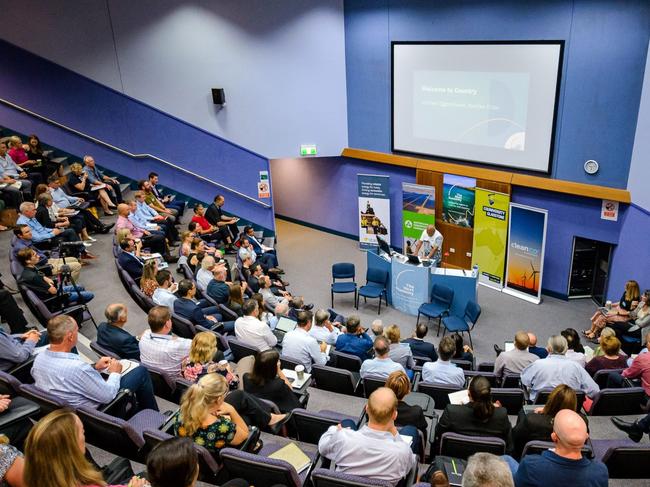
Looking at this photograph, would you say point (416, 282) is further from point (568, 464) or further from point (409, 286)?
point (568, 464)

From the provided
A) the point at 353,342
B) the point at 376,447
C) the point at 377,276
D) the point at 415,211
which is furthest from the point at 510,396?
the point at 415,211

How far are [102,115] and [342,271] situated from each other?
19.7ft

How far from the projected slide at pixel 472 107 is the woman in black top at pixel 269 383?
676 centimetres

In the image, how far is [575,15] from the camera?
329 inches

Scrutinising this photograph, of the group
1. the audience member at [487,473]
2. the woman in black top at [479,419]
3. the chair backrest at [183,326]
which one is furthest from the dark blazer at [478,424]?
the chair backrest at [183,326]

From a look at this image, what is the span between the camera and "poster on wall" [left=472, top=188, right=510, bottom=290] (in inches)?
390

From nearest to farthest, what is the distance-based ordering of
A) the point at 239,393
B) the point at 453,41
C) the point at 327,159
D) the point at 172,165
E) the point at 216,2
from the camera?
the point at 239,393
the point at 453,41
the point at 216,2
the point at 172,165
the point at 327,159

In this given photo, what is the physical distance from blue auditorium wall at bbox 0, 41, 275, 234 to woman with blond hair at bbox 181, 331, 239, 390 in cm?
738

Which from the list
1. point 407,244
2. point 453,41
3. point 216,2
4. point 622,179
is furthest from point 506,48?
point 216,2

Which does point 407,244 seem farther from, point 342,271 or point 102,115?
point 102,115

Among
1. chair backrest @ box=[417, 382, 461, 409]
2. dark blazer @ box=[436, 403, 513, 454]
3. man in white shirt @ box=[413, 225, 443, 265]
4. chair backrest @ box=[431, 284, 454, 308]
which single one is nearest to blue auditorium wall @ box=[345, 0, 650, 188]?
man in white shirt @ box=[413, 225, 443, 265]

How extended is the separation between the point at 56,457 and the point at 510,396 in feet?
13.3

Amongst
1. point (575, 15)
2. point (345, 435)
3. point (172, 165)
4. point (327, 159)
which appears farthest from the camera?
point (327, 159)

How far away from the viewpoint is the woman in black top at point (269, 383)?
457cm
